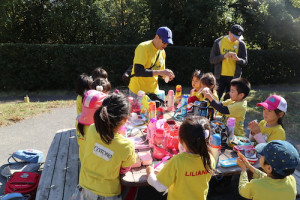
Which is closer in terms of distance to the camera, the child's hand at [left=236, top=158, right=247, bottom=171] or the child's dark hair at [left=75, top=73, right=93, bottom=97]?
the child's hand at [left=236, top=158, right=247, bottom=171]

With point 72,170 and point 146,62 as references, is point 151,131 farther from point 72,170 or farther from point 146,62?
point 146,62

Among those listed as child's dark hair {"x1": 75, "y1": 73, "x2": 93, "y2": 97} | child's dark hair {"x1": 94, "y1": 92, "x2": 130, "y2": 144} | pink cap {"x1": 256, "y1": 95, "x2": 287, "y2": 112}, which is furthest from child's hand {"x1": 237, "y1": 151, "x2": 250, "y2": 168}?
child's dark hair {"x1": 75, "y1": 73, "x2": 93, "y2": 97}

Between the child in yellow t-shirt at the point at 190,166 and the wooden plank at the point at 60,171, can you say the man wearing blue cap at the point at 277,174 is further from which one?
the wooden plank at the point at 60,171

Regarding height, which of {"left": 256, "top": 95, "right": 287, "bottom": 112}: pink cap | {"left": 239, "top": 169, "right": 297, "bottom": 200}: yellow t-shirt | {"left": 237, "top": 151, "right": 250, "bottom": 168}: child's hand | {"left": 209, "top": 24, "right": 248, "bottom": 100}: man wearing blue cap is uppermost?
{"left": 209, "top": 24, "right": 248, "bottom": 100}: man wearing blue cap

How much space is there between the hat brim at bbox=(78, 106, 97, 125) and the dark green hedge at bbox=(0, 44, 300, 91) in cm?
689

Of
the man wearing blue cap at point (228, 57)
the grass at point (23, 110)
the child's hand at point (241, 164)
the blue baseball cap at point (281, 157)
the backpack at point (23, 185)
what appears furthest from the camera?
the grass at point (23, 110)

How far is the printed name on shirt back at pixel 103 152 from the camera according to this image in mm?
2115

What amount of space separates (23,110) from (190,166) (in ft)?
20.3

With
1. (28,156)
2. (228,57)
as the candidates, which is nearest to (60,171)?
(28,156)

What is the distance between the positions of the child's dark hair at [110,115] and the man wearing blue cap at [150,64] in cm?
163

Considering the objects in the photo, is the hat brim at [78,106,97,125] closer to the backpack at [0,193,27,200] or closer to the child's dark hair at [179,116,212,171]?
the child's dark hair at [179,116,212,171]

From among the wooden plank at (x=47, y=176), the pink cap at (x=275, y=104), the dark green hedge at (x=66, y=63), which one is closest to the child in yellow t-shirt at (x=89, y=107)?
the wooden plank at (x=47, y=176)

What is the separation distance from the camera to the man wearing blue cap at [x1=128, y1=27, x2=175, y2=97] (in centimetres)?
375

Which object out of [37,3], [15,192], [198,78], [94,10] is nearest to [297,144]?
[198,78]
